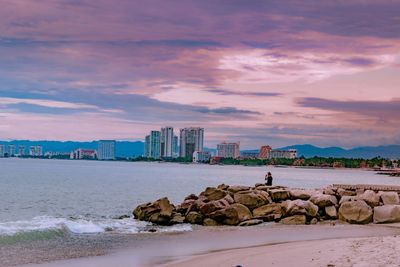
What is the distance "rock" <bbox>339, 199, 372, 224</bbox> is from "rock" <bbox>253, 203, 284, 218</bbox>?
138 inches

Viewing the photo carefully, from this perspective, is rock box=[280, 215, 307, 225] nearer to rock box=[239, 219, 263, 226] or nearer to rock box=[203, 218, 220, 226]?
rock box=[239, 219, 263, 226]

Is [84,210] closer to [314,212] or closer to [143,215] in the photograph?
[143,215]

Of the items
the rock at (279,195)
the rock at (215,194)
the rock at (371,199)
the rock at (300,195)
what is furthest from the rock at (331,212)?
the rock at (215,194)

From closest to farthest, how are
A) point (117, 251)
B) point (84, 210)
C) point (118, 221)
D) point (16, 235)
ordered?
point (117, 251)
point (16, 235)
point (118, 221)
point (84, 210)

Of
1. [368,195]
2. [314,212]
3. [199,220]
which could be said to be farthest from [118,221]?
[368,195]

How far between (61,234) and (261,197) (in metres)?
13.1

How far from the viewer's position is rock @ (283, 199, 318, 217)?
108 ft

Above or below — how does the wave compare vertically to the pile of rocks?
below

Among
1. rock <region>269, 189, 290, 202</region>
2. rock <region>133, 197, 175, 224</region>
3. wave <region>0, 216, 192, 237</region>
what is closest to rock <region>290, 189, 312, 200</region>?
rock <region>269, 189, 290, 202</region>

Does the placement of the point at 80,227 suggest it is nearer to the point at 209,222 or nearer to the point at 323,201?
the point at 209,222

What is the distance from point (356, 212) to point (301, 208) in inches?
121

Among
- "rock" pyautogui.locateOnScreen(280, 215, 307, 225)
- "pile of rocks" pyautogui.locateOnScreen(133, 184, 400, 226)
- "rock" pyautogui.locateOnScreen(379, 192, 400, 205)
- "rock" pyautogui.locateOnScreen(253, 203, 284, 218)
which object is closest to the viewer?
"pile of rocks" pyautogui.locateOnScreen(133, 184, 400, 226)

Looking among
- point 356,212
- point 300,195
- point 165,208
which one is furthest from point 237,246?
point 300,195

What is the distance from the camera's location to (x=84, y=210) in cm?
4650
